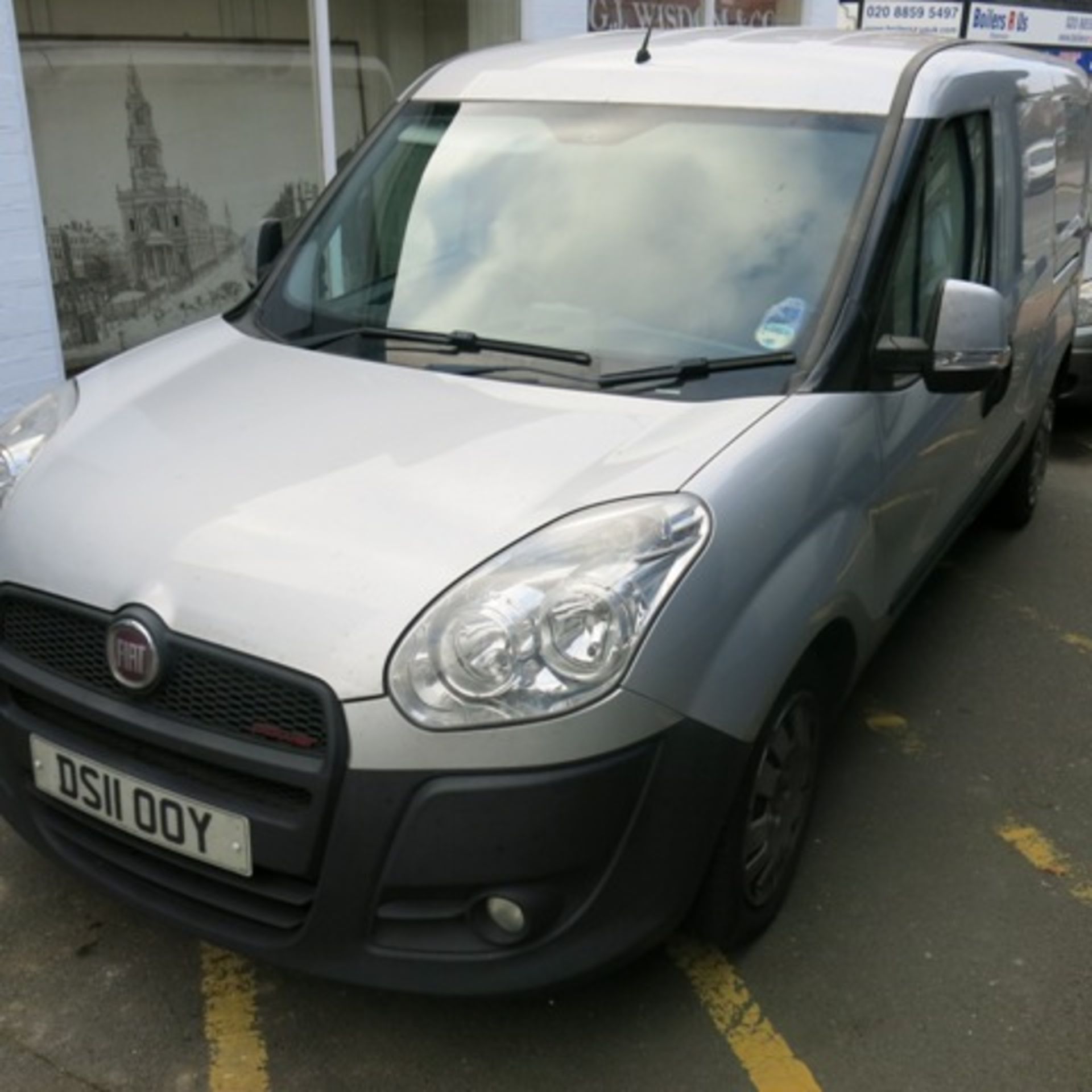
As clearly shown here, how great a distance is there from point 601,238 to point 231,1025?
6.32 ft

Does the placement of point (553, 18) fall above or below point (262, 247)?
above

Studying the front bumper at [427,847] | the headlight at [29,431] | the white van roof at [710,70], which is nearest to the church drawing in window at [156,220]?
the white van roof at [710,70]

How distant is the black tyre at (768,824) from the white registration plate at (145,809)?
0.91 meters

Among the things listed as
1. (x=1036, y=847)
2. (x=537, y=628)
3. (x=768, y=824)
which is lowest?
(x=1036, y=847)

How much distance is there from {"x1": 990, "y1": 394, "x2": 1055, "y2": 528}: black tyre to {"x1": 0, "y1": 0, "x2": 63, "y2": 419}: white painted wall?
13.9ft

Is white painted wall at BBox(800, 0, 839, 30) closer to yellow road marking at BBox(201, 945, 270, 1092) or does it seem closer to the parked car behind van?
the parked car behind van

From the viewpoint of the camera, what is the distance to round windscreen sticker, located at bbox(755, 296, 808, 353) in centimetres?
271

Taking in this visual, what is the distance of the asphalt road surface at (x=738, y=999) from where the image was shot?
7.79ft

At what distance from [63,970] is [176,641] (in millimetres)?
969

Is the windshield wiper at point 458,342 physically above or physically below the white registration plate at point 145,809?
above

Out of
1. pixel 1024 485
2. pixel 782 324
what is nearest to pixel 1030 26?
pixel 1024 485

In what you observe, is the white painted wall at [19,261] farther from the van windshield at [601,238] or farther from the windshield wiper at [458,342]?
the windshield wiper at [458,342]

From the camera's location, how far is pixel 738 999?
257cm

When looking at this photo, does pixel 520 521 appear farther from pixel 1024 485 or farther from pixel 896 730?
pixel 1024 485
